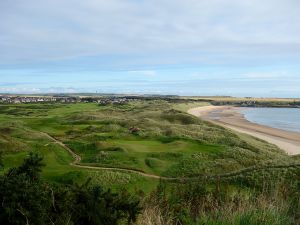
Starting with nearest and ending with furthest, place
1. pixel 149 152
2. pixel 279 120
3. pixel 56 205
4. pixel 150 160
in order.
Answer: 1. pixel 56 205
2. pixel 150 160
3. pixel 149 152
4. pixel 279 120

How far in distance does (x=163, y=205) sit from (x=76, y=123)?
44339mm

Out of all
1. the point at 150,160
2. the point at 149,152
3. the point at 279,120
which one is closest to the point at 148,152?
the point at 149,152

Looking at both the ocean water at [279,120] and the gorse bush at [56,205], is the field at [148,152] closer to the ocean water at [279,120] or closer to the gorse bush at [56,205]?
the gorse bush at [56,205]

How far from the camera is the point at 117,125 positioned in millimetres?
48750

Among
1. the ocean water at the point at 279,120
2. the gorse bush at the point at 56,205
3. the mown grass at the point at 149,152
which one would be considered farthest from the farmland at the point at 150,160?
the ocean water at the point at 279,120

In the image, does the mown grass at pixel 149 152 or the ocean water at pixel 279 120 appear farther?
the ocean water at pixel 279 120

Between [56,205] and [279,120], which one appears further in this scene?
[279,120]

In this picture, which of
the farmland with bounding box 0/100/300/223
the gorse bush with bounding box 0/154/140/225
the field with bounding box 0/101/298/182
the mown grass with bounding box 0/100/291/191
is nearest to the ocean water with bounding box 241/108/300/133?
the field with bounding box 0/101/298/182

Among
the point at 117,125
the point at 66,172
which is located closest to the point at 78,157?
the point at 66,172

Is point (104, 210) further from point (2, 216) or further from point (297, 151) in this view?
point (297, 151)

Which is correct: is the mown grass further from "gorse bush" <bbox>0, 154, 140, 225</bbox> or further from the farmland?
"gorse bush" <bbox>0, 154, 140, 225</bbox>

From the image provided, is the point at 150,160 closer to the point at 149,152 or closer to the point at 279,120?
the point at 149,152

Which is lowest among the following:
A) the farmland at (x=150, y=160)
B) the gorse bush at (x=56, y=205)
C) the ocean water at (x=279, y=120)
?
the ocean water at (x=279, y=120)

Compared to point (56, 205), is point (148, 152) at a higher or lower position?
lower
